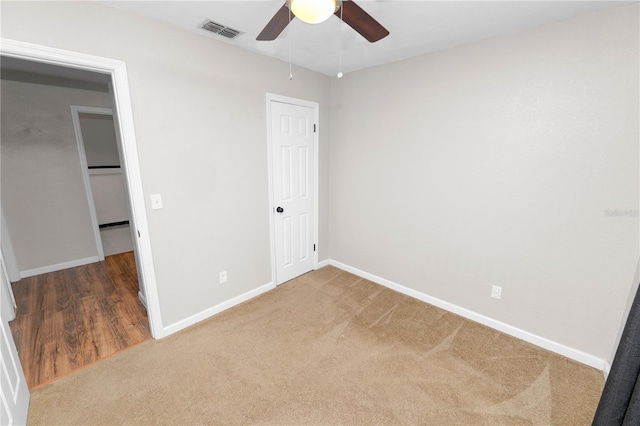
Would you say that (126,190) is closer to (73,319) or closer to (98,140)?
(73,319)

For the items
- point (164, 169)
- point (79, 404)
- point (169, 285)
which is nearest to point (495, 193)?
point (164, 169)

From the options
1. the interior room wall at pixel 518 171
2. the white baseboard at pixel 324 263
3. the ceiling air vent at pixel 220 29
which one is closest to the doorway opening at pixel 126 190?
the ceiling air vent at pixel 220 29

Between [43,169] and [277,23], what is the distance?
3.84 metres

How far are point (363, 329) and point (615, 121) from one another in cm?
237

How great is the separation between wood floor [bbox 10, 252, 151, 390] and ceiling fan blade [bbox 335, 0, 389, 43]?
2777mm

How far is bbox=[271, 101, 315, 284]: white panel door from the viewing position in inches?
113

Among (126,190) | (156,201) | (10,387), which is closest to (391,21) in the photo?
(156,201)

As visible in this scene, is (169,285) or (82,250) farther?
(82,250)

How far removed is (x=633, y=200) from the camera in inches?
68.2

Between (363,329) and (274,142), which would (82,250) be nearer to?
(274,142)

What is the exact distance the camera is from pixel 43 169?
10.9ft

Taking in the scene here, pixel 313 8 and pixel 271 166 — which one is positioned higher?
pixel 313 8

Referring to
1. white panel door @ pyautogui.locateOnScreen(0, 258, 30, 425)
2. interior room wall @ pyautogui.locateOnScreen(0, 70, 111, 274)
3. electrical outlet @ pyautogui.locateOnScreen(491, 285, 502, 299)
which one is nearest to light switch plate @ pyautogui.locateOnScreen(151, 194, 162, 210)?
white panel door @ pyautogui.locateOnScreen(0, 258, 30, 425)

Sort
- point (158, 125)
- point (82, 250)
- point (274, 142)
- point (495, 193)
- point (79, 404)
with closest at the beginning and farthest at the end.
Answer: point (79, 404) < point (158, 125) < point (495, 193) < point (274, 142) < point (82, 250)
